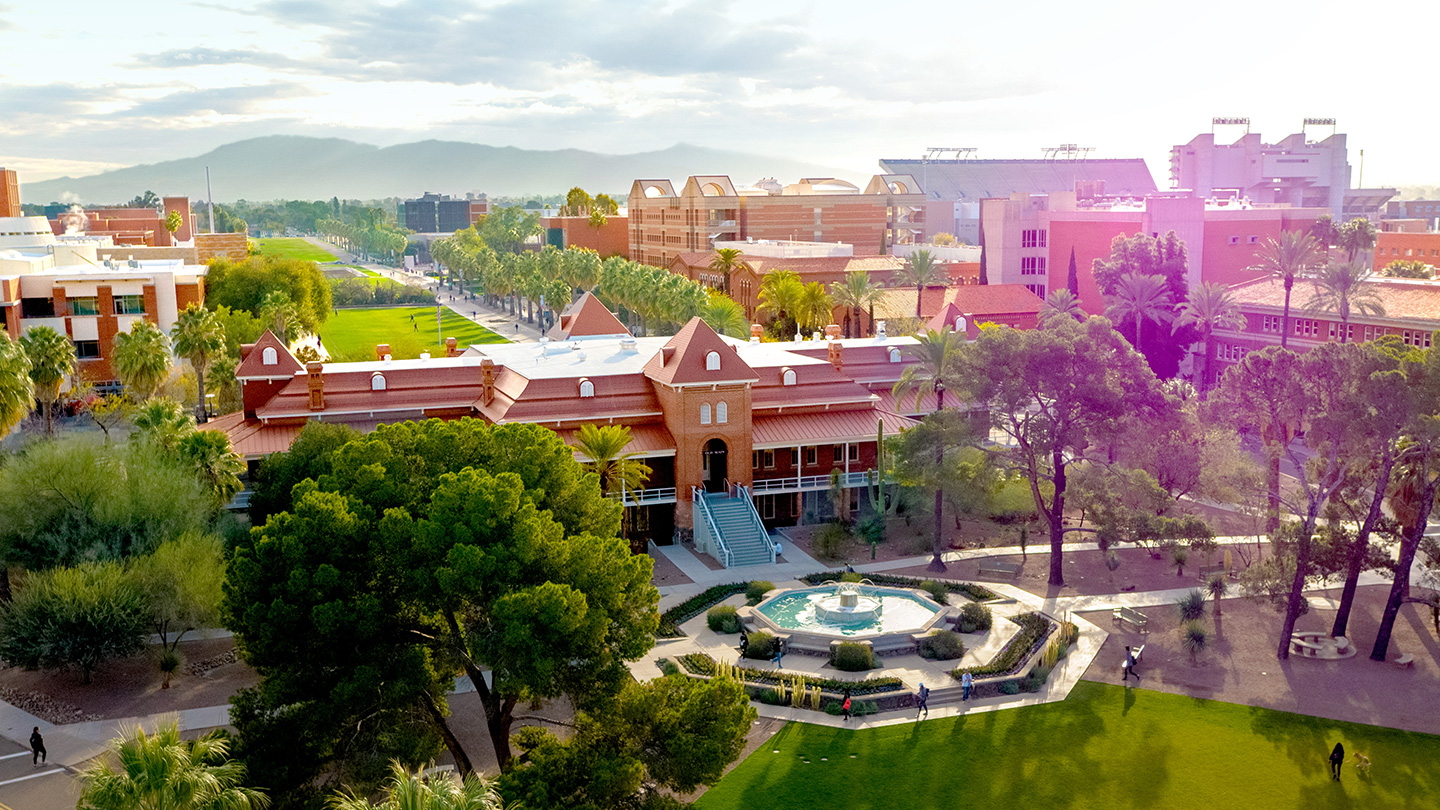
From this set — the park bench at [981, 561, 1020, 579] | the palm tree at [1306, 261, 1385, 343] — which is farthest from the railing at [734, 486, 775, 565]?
the palm tree at [1306, 261, 1385, 343]

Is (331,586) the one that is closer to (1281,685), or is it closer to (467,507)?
(467,507)

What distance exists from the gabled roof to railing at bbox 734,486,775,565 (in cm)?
522

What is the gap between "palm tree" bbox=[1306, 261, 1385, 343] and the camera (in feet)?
220

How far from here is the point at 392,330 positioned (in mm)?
135125

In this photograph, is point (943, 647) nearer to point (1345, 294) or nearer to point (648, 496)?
point (648, 496)

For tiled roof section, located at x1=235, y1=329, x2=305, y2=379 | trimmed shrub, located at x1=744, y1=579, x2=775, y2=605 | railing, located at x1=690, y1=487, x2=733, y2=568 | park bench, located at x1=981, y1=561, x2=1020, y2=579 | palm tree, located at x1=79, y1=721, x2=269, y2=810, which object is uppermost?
tiled roof section, located at x1=235, y1=329, x2=305, y2=379

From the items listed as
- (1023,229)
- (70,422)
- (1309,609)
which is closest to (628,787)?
(1309,609)

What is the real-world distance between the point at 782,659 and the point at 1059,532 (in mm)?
14009

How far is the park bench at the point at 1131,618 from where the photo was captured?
1585 inches

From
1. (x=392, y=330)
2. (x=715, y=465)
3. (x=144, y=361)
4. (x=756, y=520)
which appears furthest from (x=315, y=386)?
(x=392, y=330)

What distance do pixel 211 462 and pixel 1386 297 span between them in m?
68.3

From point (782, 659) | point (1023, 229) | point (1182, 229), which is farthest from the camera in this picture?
point (1023, 229)

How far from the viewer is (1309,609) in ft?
139

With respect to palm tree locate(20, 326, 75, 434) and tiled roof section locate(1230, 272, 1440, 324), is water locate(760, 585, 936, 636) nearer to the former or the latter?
palm tree locate(20, 326, 75, 434)
